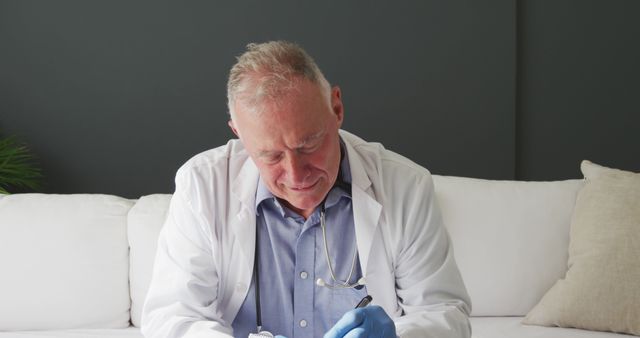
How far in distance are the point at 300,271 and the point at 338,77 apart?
1.69m

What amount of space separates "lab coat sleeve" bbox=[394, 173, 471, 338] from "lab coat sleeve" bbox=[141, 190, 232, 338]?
1.34 feet

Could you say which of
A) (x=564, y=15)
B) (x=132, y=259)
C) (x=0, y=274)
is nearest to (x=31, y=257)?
(x=0, y=274)

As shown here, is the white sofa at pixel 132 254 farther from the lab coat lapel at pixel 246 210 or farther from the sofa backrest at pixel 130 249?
the lab coat lapel at pixel 246 210

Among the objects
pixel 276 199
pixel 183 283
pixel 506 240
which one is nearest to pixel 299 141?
pixel 276 199

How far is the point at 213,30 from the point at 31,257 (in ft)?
3.85

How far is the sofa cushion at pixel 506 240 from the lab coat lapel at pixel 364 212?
1.02 meters

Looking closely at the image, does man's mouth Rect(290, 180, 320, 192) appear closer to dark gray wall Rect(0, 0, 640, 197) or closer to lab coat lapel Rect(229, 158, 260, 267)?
lab coat lapel Rect(229, 158, 260, 267)

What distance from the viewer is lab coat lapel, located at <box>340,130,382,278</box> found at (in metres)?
2.04

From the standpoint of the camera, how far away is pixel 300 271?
205cm

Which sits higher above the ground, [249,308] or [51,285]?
[249,308]

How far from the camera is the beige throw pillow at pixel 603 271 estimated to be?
2803mm

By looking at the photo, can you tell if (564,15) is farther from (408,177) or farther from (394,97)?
(408,177)

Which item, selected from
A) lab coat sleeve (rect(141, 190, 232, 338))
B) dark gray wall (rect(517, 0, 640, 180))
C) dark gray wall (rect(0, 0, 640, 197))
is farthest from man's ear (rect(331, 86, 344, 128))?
dark gray wall (rect(517, 0, 640, 180))

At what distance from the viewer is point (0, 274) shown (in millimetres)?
2896
